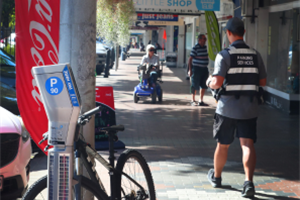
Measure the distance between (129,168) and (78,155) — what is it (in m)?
0.81

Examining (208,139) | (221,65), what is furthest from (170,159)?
(221,65)

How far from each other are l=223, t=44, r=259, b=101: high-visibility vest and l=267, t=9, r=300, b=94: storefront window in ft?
20.9

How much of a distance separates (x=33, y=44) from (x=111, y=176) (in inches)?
67.5

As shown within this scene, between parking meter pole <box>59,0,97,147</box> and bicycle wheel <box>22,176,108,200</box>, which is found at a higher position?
parking meter pole <box>59,0,97,147</box>

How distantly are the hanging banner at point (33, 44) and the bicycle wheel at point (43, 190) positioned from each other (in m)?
1.41

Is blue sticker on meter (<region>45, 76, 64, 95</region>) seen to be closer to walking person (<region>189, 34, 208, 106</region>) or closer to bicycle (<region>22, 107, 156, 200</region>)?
bicycle (<region>22, 107, 156, 200</region>)

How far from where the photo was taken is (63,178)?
271 centimetres

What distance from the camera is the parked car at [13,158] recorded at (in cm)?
399

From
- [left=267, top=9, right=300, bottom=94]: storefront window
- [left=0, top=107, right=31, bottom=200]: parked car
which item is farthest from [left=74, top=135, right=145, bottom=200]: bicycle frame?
[left=267, top=9, right=300, bottom=94]: storefront window

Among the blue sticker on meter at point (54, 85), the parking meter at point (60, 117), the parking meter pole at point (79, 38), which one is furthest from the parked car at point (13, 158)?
the blue sticker on meter at point (54, 85)

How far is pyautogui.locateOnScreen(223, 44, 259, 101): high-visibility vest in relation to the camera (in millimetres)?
4738

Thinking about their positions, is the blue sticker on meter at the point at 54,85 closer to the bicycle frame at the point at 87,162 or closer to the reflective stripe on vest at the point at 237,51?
the bicycle frame at the point at 87,162

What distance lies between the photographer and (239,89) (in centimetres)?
477

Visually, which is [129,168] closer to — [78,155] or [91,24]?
[78,155]
